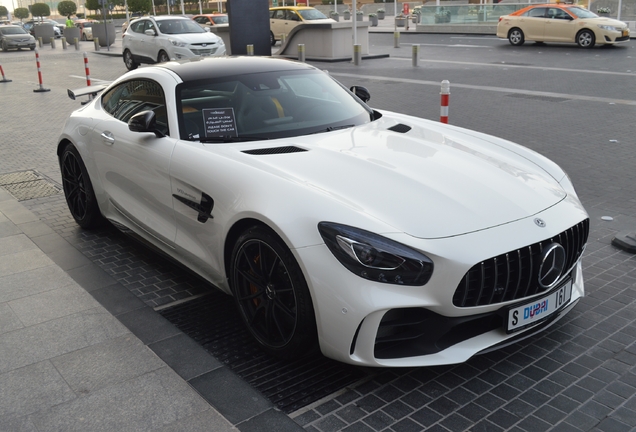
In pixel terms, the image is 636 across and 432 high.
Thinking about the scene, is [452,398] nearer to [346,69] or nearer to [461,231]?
[461,231]

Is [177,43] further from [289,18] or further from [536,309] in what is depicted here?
[536,309]

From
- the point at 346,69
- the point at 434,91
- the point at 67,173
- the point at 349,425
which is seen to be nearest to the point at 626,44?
the point at 346,69

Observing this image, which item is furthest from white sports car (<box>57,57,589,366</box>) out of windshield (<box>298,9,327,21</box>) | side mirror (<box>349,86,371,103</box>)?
windshield (<box>298,9,327,21</box>)

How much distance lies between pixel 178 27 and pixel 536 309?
73.7 ft

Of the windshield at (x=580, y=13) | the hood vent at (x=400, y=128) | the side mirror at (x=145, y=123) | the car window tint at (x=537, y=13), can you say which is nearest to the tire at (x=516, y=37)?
the car window tint at (x=537, y=13)

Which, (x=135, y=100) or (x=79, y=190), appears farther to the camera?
(x=79, y=190)

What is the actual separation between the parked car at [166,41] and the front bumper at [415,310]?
19764mm

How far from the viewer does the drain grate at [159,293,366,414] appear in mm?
3369

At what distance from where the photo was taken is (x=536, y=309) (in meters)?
3.38

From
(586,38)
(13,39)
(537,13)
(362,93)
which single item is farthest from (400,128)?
(13,39)

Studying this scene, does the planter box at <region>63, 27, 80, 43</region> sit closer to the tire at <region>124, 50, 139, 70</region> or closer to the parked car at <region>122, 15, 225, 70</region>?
the tire at <region>124, 50, 139, 70</region>

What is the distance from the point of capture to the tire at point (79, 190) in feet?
18.7

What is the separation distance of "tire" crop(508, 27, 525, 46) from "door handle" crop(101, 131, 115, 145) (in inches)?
912

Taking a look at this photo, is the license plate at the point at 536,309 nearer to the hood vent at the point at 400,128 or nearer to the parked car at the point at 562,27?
the hood vent at the point at 400,128
